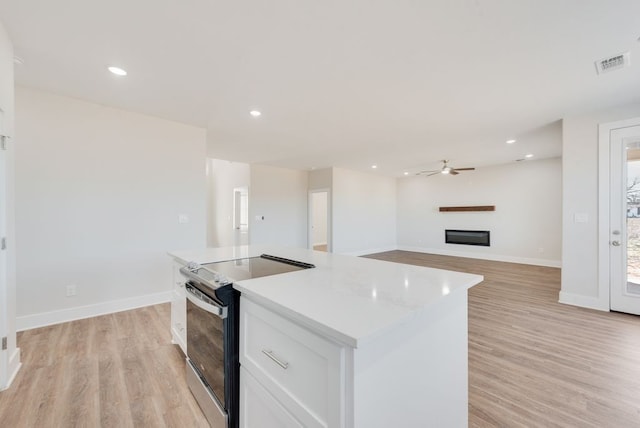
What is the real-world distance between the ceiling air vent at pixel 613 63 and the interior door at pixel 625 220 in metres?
1.41

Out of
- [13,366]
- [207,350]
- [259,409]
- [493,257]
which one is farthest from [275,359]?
[493,257]

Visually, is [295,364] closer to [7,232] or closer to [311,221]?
[7,232]

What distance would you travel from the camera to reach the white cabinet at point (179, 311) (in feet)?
6.81

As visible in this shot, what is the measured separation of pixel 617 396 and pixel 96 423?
10.9 ft

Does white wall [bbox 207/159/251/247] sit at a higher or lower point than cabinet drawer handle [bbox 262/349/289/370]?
higher

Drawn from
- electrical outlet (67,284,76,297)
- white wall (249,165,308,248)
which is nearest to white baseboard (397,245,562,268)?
white wall (249,165,308,248)

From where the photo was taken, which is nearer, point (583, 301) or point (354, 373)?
point (354, 373)

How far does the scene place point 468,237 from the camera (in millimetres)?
7434

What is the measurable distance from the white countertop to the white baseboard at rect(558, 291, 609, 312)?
333 cm

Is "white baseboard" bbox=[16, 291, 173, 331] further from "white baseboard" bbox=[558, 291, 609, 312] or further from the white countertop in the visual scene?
"white baseboard" bbox=[558, 291, 609, 312]

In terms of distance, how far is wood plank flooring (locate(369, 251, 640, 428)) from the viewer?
165cm

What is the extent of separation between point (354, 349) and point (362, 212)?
7.26m

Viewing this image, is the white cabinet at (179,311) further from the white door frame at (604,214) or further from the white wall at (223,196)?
the white wall at (223,196)

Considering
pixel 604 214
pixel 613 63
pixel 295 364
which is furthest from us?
pixel 604 214
